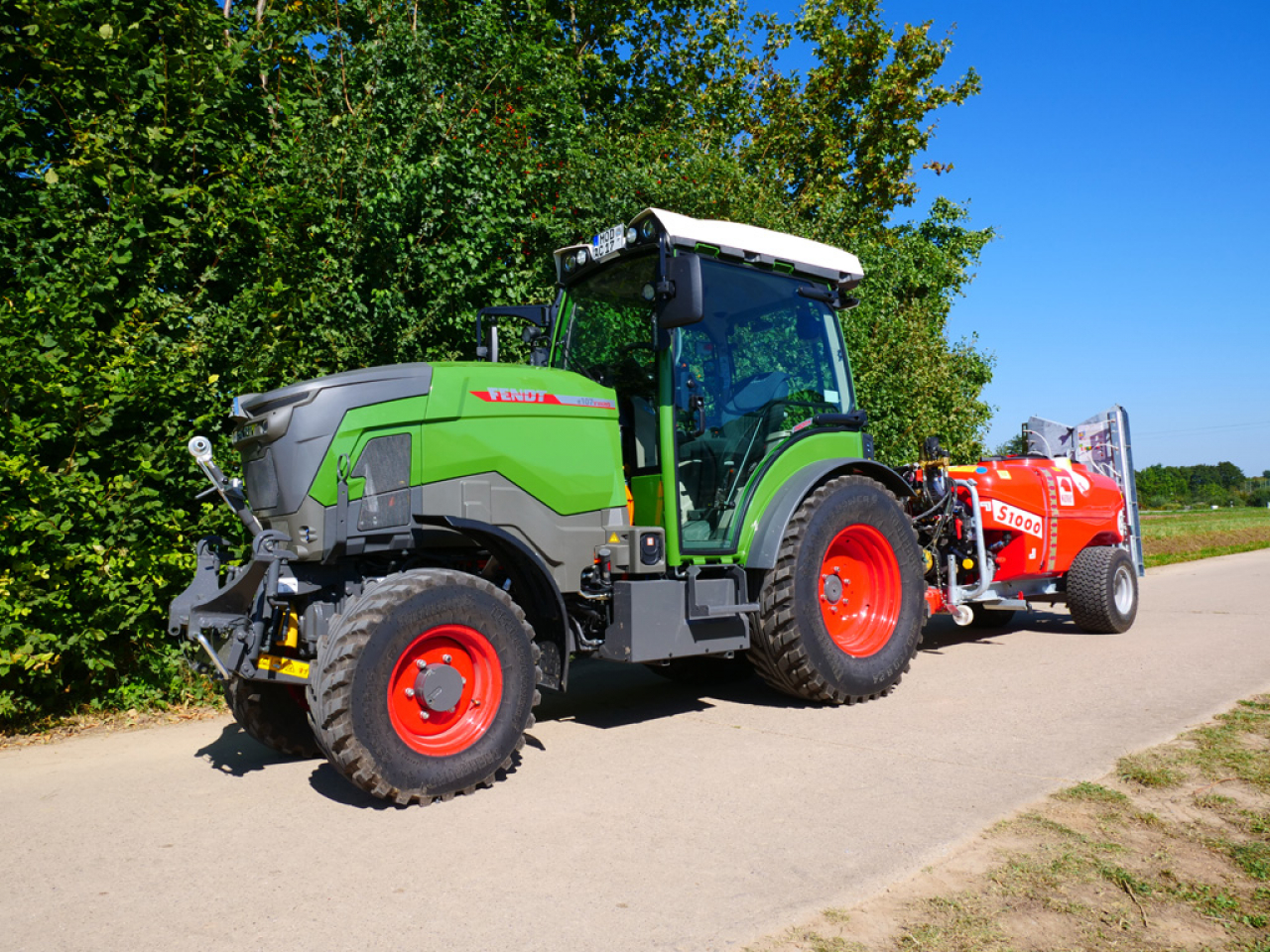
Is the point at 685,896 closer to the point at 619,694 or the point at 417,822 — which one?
the point at 417,822

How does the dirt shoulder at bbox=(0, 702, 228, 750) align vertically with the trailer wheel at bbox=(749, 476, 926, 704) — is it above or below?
below

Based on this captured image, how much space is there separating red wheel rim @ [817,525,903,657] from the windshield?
1807 mm

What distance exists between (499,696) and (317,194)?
14.6 ft

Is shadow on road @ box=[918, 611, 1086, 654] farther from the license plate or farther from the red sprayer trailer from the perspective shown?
the license plate

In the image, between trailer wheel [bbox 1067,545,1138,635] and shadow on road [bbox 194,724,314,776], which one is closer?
shadow on road [bbox 194,724,314,776]

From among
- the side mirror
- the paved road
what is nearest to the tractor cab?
the side mirror

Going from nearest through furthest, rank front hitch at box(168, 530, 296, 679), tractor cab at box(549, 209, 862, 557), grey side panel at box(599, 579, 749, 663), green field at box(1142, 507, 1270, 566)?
front hitch at box(168, 530, 296, 679)
grey side panel at box(599, 579, 749, 663)
tractor cab at box(549, 209, 862, 557)
green field at box(1142, 507, 1270, 566)

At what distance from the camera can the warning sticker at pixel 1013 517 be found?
7.70 metres

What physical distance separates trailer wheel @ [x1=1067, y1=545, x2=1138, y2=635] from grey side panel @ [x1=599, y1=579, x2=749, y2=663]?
458 centimetres

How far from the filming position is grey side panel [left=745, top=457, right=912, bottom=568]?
5348 mm

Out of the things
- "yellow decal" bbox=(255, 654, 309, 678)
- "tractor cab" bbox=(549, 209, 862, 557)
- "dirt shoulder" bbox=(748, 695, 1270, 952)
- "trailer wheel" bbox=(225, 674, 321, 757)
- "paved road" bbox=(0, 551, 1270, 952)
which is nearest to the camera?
"dirt shoulder" bbox=(748, 695, 1270, 952)

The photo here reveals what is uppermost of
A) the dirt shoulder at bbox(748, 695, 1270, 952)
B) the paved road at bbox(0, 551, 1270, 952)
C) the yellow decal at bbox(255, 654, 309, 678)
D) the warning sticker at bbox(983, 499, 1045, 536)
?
the warning sticker at bbox(983, 499, 1045, 536)

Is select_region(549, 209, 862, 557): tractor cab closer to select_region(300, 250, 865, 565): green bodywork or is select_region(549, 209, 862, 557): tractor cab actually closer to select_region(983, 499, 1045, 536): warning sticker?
select_region(300, 250, 865, 565): green bodywork

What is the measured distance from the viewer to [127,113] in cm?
593
